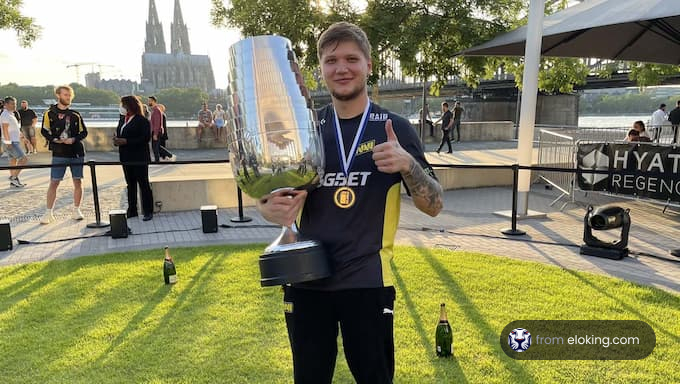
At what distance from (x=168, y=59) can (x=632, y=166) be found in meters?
122

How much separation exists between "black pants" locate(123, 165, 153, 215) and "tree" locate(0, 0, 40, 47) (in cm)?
1288

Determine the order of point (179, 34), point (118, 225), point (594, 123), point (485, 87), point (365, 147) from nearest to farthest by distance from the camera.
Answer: point (365, 147)
point (118, 225)
point (485, 87)
point (594, 123)
point (179, 34)

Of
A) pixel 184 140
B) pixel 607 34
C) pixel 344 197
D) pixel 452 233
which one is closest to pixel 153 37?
pixel 184 140

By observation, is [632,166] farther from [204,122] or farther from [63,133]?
[204,122]

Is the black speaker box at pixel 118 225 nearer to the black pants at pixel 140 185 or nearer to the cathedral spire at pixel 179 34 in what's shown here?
the black pants at pixel 140 185

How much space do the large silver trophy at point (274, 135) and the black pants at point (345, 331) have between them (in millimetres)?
212

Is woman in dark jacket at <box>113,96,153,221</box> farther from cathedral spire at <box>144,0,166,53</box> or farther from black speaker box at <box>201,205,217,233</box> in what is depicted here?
cathedral spire at <box>144,0,166,53</box>

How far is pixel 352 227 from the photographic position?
6.75ft

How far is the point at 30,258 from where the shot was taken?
650cm

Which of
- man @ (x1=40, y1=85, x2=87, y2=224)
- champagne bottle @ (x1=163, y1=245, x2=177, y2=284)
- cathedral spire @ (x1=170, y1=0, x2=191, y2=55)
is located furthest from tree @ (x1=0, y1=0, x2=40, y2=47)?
cathedral spire @ (x1=170, y1=0, x2=191, y2=55)

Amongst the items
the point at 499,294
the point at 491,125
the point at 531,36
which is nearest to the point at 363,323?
the point at 499,294

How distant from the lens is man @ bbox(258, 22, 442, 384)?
203 cm

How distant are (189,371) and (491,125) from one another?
84.5 ft

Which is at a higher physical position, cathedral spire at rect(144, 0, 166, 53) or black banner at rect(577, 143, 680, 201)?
cathedral spire at rect(144, 0, 166, 53)
